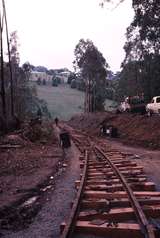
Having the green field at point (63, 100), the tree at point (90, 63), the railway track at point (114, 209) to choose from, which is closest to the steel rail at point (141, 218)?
the railway track at point (114, 209)

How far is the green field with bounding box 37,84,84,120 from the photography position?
14988 centimetres

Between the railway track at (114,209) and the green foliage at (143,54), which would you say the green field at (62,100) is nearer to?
the green foliage at (143,54)

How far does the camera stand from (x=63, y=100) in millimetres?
162875

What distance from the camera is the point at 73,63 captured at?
91.5 metres

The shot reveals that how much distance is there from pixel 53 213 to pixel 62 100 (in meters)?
153

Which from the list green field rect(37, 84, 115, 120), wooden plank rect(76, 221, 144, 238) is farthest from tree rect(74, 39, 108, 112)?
wooden plank rect(76, 221, 144, 238)

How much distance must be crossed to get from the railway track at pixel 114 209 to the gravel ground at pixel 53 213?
299 mm

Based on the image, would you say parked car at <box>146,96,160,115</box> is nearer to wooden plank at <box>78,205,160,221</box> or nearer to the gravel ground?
the gravel ground

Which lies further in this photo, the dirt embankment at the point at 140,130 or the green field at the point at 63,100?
the green field at the point at 63,100

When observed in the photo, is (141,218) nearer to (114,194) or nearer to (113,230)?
(113,230)

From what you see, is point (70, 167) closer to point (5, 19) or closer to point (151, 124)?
point (151, 124)

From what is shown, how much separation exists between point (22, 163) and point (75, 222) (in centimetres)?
1234

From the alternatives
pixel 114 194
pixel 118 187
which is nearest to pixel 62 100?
pixel 118 187

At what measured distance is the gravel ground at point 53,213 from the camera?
28.1 ft
